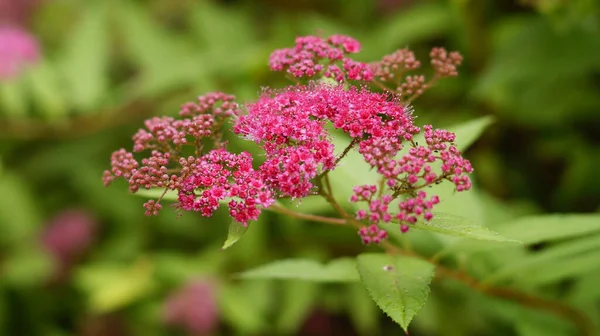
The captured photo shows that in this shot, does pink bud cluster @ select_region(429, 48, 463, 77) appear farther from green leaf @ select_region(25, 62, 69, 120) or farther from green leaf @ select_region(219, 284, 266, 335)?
green leaf @ select_region(25, 62, 69, 120)

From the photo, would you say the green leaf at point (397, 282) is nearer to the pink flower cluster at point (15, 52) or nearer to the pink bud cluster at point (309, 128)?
the pink bud cluster at point (309, 128)

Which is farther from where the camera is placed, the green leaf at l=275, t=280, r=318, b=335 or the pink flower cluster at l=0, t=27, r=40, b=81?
the pink flower cluster at l=0, t=27, r=40, b=81

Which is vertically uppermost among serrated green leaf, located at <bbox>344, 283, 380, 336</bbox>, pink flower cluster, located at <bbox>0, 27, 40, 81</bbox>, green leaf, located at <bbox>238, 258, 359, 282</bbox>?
pink flower cluster, located at <bbox>0, 27, 40, 81</bbox>

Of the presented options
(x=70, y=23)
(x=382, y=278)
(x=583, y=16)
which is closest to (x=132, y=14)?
(x=70, y=23)

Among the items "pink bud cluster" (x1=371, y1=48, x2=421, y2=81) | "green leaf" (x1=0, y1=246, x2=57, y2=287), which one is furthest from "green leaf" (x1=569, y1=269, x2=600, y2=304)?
"green leaf" (x1=0, y1=246, x2=57, y2=287)

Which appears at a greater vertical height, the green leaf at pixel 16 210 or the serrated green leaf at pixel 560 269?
the green leaf at pixel 16 210

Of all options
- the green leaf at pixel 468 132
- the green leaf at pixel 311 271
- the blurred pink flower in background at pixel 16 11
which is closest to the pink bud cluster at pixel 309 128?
the green leaf at pixel 311 271

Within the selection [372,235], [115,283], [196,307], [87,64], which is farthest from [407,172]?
[87,64]

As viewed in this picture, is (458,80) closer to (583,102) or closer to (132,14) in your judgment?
(583,102)
